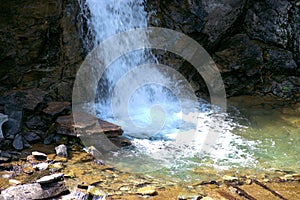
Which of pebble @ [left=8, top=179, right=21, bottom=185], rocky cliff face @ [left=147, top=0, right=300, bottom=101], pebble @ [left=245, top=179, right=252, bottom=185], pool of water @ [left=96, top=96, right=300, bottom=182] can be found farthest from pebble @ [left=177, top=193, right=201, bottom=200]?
rocky cliff face @ [left=147, top=0, right=300, bottom=101]

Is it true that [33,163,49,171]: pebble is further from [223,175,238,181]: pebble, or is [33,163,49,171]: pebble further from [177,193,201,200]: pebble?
[223,175,238,181]: pebble

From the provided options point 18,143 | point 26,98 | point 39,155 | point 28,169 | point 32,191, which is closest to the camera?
point 32,191

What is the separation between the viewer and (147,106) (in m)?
7.66

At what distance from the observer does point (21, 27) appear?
21.0 feet

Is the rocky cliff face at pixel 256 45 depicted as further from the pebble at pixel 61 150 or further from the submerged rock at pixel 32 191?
the submerged rock at pixel 32 191

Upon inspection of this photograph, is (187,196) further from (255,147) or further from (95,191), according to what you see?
(255,147)

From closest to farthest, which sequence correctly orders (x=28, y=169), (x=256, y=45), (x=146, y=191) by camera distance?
(x=146, y=191) → (x=28, y=169) → (x=256, y=45)

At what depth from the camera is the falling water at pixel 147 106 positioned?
5.59 m

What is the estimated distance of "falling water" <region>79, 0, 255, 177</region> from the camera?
559cm

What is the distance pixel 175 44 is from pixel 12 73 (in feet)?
13.1

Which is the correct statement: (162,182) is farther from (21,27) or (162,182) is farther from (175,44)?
(175,44)

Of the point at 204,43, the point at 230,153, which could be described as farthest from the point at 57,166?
the point at 204,43

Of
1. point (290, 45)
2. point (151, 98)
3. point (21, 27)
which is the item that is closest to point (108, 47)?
point (151, 98)

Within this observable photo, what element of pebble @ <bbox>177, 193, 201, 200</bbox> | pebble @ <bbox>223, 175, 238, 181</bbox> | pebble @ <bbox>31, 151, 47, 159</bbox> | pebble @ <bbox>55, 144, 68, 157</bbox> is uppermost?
pebble @ <bbox>55, 144, 68, 157</bbox>
